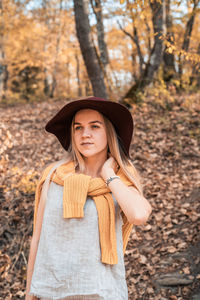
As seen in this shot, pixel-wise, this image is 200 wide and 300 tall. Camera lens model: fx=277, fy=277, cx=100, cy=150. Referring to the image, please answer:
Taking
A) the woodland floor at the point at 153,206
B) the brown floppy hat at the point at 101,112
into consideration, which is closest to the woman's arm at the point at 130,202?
the brown floppy hat at the point at 101,112

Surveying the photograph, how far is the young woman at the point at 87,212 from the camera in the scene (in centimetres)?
180

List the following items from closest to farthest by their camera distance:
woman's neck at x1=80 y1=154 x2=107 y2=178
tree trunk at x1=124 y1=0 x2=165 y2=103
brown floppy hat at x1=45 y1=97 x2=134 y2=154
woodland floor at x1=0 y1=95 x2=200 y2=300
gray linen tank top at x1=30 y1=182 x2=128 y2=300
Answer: gray linen tank top at x1=30 y1=182 x2=128 y2=300 < brown floppy hat at x1=45 y1=97 x2=134 y2=154 < woman's neck at x1=80 y1=154 x2=107 y2=178 < woodland floor at x1=0 y1=95 x2=200 y2=300 < tree trunk at x1=124 y1=0 x2=165 y2=103

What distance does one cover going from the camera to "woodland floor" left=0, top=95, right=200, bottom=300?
375 cm

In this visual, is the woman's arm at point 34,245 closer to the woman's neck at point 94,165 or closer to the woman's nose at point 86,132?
the woman's neck at point 94,165

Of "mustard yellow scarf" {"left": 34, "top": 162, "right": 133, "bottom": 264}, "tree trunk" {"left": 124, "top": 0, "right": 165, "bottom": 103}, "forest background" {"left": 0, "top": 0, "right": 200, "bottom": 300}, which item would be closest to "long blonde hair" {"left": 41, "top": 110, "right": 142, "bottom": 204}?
"mustard yellow scarf" {"left": 34, "top": 162, "right": 133, "bottom": 264}

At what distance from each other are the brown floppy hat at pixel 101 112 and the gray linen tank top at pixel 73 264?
0.65m

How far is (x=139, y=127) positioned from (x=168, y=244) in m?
4.09

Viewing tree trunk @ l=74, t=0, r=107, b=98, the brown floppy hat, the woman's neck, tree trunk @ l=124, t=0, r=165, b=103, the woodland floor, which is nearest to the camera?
the brown floppy hat

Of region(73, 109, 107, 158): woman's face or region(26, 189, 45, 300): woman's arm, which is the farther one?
region(73, 109, 107, 158): woman's face

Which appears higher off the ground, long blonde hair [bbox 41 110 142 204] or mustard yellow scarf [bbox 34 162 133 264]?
long blonde hair [bbox 41 110 142 204]

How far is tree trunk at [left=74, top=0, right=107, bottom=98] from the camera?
5.36 metres

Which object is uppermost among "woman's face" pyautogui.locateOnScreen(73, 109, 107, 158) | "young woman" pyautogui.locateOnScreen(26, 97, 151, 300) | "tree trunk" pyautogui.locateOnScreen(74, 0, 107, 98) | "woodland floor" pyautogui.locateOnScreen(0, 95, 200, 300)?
"tree trunk" pyautogui.locateOnScreen(74, 0, 107, 98)

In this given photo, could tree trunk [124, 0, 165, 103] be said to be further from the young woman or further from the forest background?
the young woman

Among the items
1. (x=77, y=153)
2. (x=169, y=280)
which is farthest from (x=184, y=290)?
(x=77, y=153)
